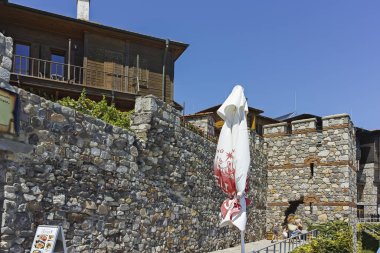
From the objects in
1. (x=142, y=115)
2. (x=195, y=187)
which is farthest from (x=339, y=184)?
(x=142, y=115)

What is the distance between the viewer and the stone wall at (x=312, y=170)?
61.1 feet

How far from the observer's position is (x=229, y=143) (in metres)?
7.38

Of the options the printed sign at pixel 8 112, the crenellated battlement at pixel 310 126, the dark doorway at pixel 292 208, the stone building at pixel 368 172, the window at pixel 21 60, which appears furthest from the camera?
the stone building at pixel 368 172

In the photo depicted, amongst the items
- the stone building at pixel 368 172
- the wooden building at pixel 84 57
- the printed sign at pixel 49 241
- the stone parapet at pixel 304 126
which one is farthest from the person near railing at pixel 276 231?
the printed sign at pixel 49 241

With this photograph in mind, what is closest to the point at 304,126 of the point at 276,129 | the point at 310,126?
the point at 310,126

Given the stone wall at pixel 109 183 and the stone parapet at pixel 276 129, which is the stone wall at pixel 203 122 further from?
the stone parapet at pixel 276 129

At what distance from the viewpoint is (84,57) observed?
18.5m

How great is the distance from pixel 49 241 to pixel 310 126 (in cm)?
1544

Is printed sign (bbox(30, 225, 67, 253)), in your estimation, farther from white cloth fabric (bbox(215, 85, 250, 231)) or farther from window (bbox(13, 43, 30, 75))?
window (bbox(13, 43, 30, 75))

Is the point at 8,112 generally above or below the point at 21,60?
below

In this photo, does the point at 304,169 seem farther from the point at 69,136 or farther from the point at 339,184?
the point at 69,136

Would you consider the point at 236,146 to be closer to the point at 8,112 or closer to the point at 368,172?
the point at 8,112

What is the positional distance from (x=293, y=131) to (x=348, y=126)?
2492mm

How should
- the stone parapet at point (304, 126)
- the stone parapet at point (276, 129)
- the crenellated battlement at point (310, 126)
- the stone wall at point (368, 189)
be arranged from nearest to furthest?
the crenellated battlement at point (310, 126) < the stone parapet at point (304, 126) < the stone parapet at point (276, 129) < the stone wall at point (368, 189)
